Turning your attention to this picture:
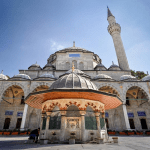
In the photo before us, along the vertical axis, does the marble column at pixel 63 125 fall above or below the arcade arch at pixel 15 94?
below

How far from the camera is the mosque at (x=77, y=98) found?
470cm

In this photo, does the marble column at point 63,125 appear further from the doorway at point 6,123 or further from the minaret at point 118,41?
the minaret at point 118,41

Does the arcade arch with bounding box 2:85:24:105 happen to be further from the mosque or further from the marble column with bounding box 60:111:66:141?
the marble column with bounding box 60:111:66:141

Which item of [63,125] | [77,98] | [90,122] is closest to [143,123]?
[90,122]

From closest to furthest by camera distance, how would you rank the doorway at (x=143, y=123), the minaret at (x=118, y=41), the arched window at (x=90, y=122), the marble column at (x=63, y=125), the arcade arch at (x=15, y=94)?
the marble column at (x=63, y=125) → the arched window at (x=90, y=122) → the doorway at (x=143, y=123) → the arcade arch at (x=15, y=94) → the minaret at (x=118, y=41)

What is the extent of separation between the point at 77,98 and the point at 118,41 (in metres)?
20.0

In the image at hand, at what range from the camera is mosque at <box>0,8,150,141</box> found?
15.4 ft

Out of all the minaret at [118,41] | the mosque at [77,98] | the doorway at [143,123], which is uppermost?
the minaret at [118,41]

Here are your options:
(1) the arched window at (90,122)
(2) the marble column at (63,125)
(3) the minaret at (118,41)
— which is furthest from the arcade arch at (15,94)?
(3) the minaret at (118,41)

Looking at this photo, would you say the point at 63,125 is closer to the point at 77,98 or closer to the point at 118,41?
the point at 77,98

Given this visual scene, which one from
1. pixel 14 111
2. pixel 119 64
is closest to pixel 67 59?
pixel 119 64

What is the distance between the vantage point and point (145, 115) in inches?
568

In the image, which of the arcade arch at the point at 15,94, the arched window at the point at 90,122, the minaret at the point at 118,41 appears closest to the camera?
the arched window at the point at 90,122

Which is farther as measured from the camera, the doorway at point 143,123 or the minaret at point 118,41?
the minaret at point 118,41
